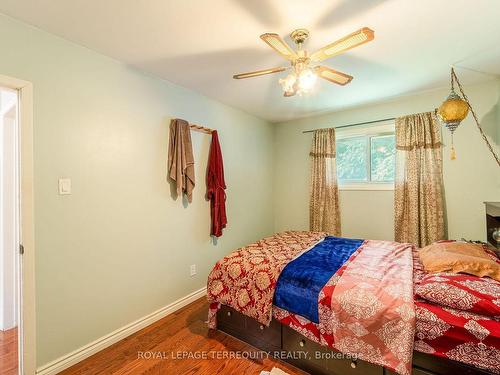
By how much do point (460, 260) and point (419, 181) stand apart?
1.55 metres

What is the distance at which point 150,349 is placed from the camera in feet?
6.61

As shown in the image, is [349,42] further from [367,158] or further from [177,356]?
[177,356]

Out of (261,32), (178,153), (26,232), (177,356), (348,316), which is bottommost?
(177,356)

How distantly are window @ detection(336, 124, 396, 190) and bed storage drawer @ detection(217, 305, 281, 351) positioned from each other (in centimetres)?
244

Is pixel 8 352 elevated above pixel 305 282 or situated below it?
below

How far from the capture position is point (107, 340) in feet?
6.73

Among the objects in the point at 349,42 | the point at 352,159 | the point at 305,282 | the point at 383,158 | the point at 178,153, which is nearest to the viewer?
the point at 349,42

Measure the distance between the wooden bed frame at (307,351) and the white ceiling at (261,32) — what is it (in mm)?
2144

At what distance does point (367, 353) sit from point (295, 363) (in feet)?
2.01

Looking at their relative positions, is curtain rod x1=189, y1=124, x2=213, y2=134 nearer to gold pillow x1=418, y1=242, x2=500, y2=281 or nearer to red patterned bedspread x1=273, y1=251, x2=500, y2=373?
red patterned bedspread x1=273, y1=251, x2=500, y2=373

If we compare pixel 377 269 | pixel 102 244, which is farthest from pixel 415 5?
pixel 102 244

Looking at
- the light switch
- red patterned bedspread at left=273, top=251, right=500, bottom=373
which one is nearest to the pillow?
red patterned bedspread at left=273, top=251, right=500, bottom=373

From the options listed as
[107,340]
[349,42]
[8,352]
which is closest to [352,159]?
[349,42]

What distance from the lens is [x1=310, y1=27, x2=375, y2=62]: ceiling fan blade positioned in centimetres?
132
